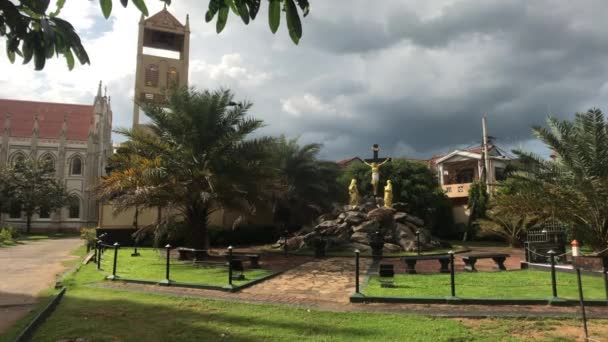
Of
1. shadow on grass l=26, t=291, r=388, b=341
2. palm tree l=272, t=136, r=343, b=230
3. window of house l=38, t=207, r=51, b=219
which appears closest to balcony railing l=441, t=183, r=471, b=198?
palm tree l=272, t=136, r=343, b=230

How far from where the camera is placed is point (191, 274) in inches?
486

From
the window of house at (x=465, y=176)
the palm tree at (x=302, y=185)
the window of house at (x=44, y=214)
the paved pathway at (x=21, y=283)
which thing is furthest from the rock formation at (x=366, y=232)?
the window of house at (x=44, y=214)

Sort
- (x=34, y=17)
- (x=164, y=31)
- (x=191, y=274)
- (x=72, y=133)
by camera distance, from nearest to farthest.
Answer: (x=34, y=17) → (x=191, y=274) → (x=164, y=31) → (x=72, y=133)

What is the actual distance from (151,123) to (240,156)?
3570mm

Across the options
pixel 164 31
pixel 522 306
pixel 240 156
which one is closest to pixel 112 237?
pixel 240 156

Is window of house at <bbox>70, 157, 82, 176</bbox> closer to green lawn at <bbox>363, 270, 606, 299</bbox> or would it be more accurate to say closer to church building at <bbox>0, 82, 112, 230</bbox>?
church building at <bbox>0, 82, 112, 230</bbox>

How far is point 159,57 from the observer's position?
144 ft

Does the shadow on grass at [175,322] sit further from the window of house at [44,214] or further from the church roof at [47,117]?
Result: the church roof at [47,117]

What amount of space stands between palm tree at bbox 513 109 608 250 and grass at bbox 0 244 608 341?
595cm

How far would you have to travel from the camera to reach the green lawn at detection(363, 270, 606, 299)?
8986mm

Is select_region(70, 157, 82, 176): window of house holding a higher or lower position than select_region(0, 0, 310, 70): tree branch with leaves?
higher

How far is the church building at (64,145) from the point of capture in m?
51.1

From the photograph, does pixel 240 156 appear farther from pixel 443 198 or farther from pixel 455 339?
pixel 443 198

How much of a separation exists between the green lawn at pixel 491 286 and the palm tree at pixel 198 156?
657 cm
